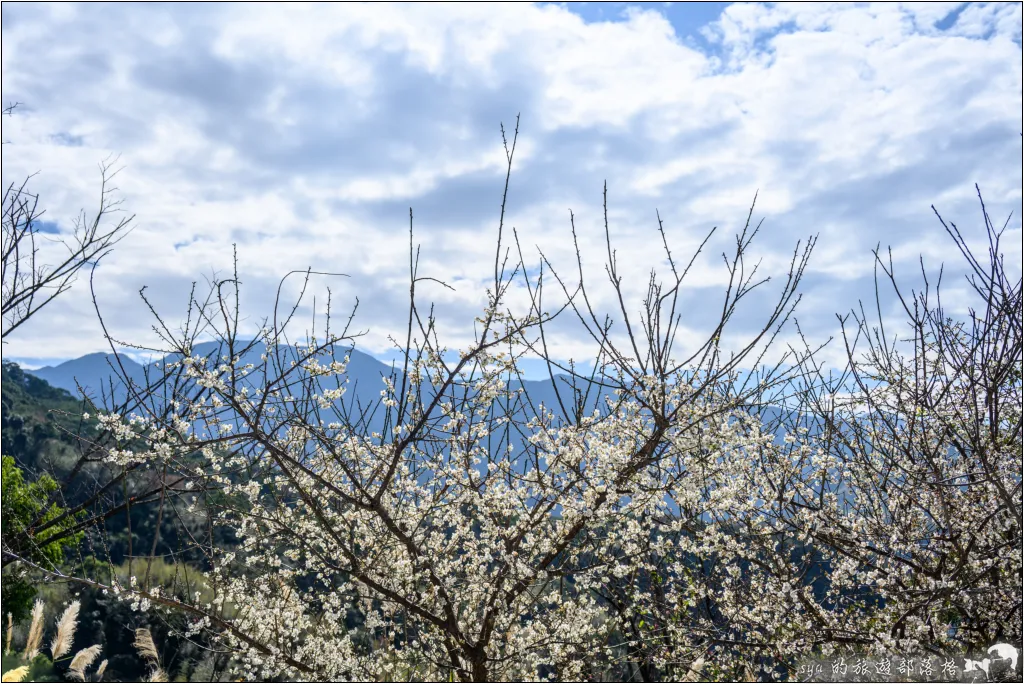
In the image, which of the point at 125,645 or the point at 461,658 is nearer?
the point at 461,658

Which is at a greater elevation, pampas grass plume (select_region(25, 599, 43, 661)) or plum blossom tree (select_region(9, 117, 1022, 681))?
plum blossom tree (select_region(9, 117, 1022, 681))

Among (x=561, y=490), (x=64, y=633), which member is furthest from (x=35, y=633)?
(x=561, y=490)

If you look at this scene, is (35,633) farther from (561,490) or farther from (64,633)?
(561,490)

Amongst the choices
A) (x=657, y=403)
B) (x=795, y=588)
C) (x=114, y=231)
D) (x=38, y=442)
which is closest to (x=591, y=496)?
(x=657, y=403)

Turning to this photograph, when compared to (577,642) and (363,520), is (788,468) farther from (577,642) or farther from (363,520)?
(363,520)

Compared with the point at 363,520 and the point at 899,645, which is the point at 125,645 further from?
the point at 899,645

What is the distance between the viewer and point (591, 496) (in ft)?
10.9

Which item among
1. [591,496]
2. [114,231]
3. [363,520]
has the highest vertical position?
[114,231]

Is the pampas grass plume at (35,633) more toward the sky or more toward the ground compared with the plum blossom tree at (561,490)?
more toward the ground

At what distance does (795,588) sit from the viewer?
4.21 metres

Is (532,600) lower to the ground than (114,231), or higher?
lower

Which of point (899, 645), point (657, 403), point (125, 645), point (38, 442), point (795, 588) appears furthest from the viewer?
point (38, 442)

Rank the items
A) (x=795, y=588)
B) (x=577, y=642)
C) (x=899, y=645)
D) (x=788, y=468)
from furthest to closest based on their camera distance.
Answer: (x=788, y=468) < (x=795, y=588) < (x=577, y=642) < (x=899, y=645)

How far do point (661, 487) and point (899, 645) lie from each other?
1618 mm
